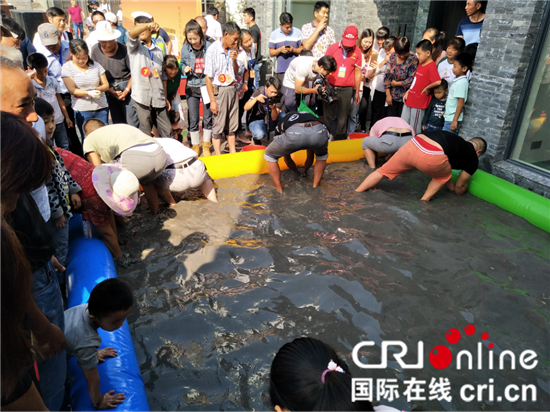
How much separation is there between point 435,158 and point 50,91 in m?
4.21

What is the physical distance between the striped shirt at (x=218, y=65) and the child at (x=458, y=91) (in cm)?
287

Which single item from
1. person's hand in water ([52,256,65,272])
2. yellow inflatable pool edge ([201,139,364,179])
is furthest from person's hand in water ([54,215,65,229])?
yellow inflatable pool edge ([201,139,364,179])

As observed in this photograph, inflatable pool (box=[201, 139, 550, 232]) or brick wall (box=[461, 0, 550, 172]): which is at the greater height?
brick wall (box=[461, 0, 550, 172])

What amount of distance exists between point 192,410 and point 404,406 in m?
1.15

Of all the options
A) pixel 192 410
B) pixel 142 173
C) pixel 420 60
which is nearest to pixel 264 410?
pixel 192 410

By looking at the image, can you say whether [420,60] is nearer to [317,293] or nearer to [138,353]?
[317,293]

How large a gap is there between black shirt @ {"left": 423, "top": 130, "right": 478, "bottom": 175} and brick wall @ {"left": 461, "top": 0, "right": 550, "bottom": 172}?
92 cm

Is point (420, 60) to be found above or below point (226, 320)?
above

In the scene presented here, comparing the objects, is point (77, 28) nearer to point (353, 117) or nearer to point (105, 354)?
point (353, 117)

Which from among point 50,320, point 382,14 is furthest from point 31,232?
point 382,14

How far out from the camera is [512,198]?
4.32 meters

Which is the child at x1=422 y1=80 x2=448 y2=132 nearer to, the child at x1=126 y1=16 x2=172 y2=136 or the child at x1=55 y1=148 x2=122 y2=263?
the child at x1=126 y1=16 x2=172 y2=136

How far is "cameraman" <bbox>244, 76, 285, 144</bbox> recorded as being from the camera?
5.44 metres

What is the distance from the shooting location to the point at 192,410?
2.17 meters
